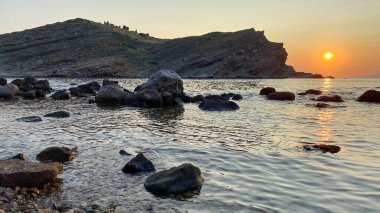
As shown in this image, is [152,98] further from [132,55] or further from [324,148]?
[132,55]

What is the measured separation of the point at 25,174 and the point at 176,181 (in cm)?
384

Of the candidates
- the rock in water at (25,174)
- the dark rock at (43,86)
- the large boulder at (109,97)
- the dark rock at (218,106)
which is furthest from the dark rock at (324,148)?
the dark rock at (43,86)

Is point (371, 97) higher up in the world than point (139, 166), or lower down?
higher up

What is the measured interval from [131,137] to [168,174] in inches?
291

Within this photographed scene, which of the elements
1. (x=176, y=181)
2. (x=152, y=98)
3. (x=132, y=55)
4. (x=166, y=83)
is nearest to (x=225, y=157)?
(x=176, y=181)

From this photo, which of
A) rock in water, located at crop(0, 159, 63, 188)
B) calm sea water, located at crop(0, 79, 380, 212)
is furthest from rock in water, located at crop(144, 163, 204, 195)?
rock in water, located at crop(0, 159, 63, 188)

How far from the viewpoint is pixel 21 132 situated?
18156mm

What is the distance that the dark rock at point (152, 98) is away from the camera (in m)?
32.4

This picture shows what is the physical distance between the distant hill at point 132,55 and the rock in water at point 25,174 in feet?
336

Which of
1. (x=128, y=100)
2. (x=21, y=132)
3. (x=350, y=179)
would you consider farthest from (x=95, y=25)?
(x=350, y=179)

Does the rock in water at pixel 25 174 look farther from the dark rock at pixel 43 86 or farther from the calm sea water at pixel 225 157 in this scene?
the dark rock at pixel 43 86

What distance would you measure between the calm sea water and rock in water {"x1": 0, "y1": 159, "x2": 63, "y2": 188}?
0.50 meters

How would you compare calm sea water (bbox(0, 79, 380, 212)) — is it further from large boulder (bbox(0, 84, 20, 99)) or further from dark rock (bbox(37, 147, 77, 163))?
large boulder (bbox(0, 84, 20, 99))

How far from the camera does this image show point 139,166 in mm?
11641
